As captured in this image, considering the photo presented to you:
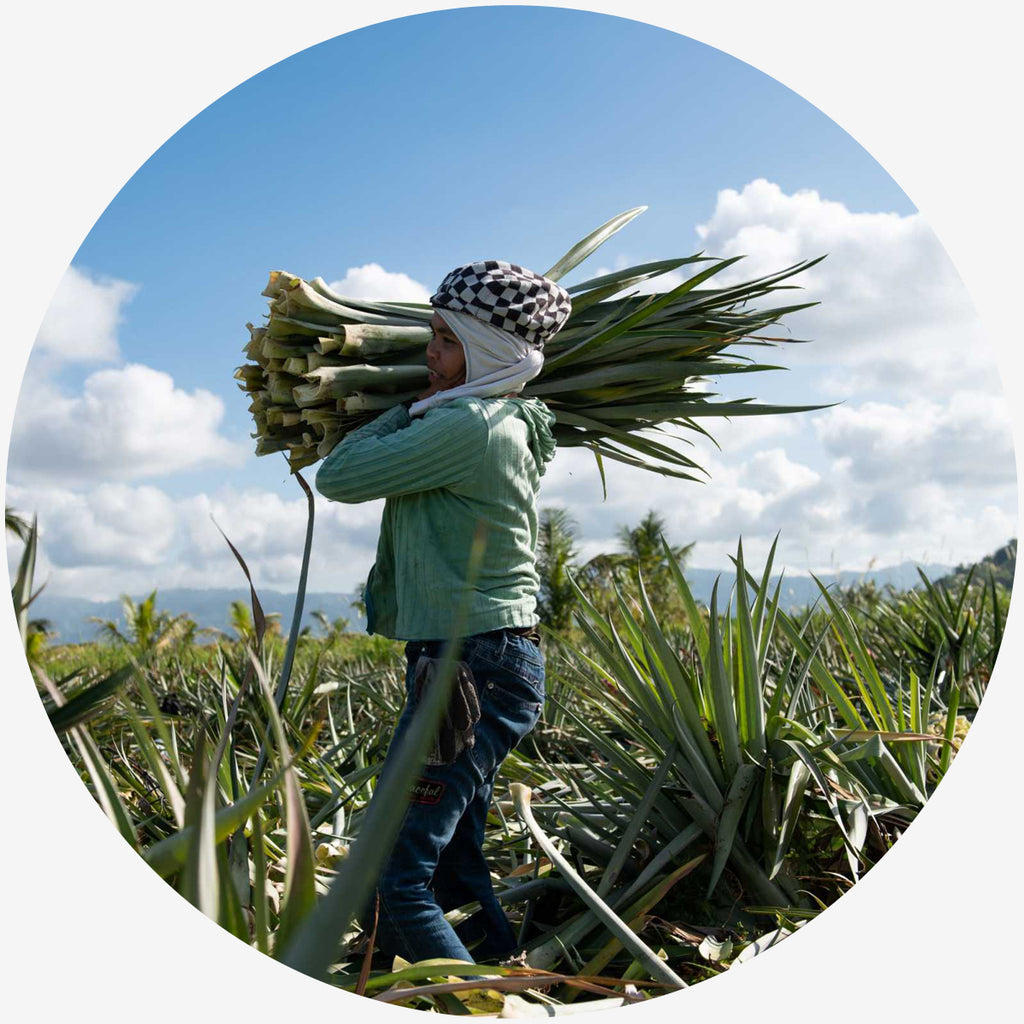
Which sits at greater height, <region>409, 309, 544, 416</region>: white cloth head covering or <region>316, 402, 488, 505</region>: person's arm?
<region>409, 309, 544, 416</region>: white cloth head covering

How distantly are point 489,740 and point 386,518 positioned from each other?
0.55 metres

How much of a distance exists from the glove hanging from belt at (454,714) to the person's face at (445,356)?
2.13 feet

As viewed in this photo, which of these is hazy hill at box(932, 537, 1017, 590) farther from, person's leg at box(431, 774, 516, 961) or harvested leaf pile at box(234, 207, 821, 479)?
person's leg at box(431, 774, 516, 961)

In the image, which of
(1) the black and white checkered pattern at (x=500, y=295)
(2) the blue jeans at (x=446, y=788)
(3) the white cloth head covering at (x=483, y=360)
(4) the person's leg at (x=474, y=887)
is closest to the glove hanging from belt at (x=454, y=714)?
(2) the blue jeans at (x=446, y=788)

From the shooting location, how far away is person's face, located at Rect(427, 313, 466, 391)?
209 cm

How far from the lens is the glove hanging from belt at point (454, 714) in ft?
6.15

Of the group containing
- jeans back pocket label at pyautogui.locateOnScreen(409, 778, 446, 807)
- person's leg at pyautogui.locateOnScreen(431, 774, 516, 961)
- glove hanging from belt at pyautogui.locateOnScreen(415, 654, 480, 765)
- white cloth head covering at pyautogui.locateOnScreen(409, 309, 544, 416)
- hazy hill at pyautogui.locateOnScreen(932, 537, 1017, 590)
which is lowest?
person's leg at pyautogui.locateOnScreen(431, 774, 516, 961)

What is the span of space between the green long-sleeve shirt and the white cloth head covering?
4 centimetres

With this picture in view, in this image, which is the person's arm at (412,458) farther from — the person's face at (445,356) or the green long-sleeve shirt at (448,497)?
the person's face at (445,356)

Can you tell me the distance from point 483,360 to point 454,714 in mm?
784

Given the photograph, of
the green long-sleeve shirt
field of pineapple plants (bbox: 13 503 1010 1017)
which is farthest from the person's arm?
field of pineapple plants (bbox: 13 503 1010 1017)

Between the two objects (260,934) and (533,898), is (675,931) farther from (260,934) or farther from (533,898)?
(260,934)

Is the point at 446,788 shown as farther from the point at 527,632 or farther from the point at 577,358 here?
the point at 577,358

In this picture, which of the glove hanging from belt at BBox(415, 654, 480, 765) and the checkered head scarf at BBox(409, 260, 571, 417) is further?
the checkered head scarf at BBox(409, 260, 571, 417)
